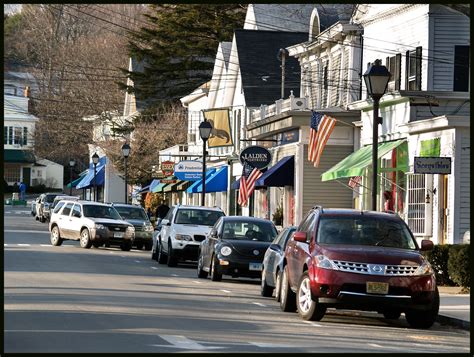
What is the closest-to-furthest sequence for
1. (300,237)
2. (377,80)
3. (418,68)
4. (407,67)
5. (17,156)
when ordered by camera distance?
(300,237) < (377,80) < (418,68) < (407,67) < (17,156)

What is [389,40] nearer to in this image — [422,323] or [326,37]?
[326,37]

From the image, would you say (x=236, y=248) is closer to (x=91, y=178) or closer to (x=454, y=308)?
(x=454, y=308)

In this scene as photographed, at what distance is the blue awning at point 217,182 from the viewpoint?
62094 mm

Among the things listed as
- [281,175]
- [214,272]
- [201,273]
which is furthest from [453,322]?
[281,175]

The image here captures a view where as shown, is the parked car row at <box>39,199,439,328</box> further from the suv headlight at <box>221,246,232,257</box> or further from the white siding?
the white siding

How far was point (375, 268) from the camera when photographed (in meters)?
19.4

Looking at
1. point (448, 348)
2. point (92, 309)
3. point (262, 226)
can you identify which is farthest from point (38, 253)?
point (448, 348)

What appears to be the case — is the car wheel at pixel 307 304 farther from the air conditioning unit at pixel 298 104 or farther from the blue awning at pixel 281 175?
Result: the blue awning at pixel 281 175

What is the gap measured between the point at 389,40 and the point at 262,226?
41.2 ft

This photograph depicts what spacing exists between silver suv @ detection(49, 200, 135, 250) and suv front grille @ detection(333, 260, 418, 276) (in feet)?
81.3

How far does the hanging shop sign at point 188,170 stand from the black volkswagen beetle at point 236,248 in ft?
65.2

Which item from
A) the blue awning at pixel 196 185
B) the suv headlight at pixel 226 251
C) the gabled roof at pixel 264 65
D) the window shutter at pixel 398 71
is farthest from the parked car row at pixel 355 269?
the blue awning at pixel 196 185

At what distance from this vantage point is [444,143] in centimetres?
3481

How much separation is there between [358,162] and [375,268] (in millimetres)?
19776
